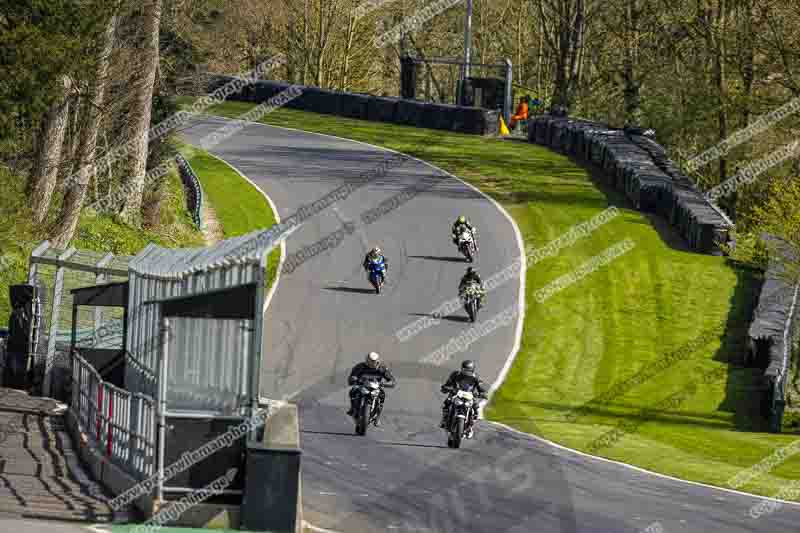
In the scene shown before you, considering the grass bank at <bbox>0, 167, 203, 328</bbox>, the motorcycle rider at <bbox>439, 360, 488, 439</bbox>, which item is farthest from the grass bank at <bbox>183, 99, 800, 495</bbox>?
the grass bank at <bbox>0, 167, 203, 328</bbox>

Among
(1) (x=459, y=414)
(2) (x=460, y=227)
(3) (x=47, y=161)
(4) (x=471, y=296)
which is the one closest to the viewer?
(1) (x=459, y=414)

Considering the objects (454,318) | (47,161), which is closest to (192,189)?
(47,161)

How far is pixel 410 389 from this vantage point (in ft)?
80.0

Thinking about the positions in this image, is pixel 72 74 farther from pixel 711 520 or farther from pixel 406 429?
pixel 711 520

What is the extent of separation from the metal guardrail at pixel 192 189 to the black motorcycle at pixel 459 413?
1944cm

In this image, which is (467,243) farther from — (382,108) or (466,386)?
(382,108)

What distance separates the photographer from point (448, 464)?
730 inches

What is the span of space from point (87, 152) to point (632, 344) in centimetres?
1499

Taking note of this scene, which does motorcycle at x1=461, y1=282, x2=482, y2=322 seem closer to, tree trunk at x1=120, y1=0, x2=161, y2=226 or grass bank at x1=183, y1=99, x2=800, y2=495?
grass bank at x1=183, y1=99, x2=800, y2=495

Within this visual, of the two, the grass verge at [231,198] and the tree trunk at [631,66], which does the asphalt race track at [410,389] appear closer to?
the grass verge at [231,198]

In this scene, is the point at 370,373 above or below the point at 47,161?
below

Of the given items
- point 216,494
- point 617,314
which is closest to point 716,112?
point 617,314

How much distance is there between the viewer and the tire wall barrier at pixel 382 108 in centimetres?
5122

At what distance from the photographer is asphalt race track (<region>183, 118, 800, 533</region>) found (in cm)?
1584
